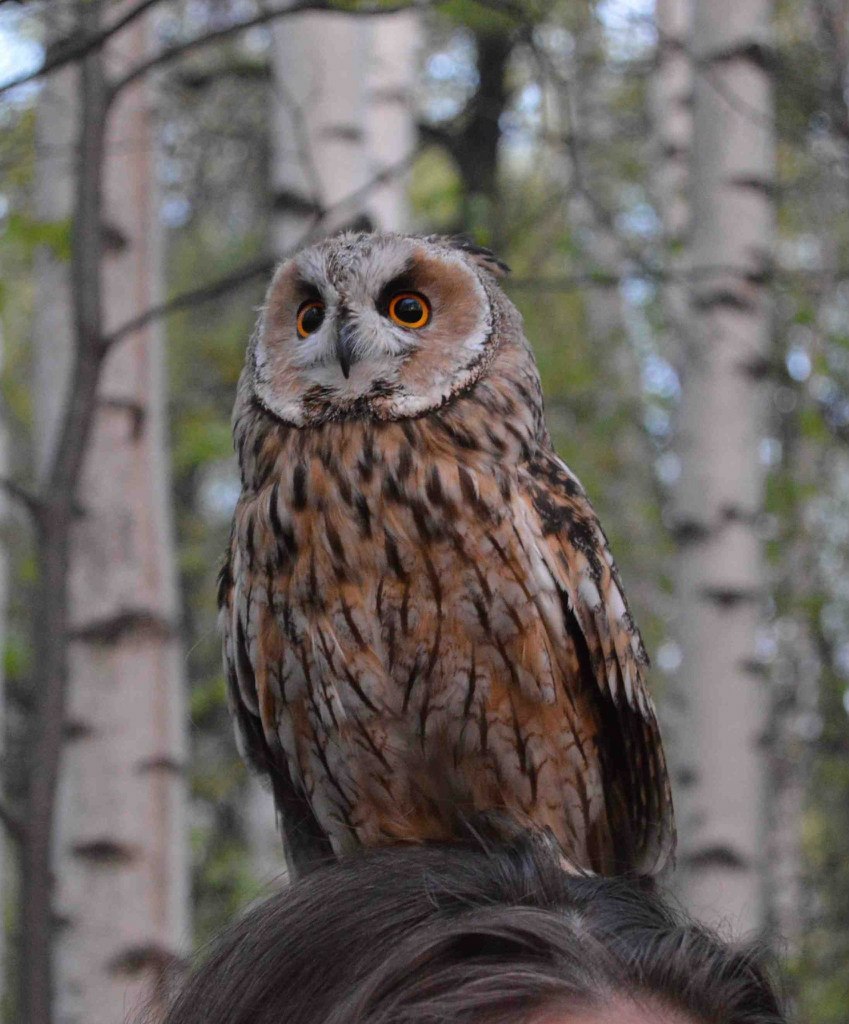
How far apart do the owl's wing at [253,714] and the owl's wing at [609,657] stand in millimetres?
468

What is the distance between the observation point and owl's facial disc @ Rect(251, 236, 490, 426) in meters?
2.10

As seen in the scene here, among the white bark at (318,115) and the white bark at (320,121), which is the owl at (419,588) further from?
the white bark at (318,115)

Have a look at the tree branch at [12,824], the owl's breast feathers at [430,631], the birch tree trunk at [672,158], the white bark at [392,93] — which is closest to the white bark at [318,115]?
the birch tree trunk at [672,158]

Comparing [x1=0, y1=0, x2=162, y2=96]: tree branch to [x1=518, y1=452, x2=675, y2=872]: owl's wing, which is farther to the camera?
[x1=518, y1=452, x2=675, y2=872]: owl's wing

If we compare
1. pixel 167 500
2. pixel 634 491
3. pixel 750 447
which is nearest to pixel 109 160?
pixel 167 500

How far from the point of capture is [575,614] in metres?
2.08

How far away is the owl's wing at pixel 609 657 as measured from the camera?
208cm

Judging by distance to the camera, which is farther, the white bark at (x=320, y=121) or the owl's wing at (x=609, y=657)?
the white bark at (x=320, y=121)

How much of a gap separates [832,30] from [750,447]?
1.26 meters

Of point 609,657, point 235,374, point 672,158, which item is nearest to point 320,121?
point 609,657

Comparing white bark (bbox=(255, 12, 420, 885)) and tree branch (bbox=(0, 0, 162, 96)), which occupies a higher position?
white bark (bbox=(255, 12, 420, 885))

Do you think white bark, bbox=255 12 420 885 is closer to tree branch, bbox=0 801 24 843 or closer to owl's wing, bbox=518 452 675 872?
owl's wing, bbox=518 452 675 872

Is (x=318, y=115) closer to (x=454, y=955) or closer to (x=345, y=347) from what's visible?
(x=345, y=347)

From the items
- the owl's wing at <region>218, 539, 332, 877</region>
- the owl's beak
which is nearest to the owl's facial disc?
the owl's beak
